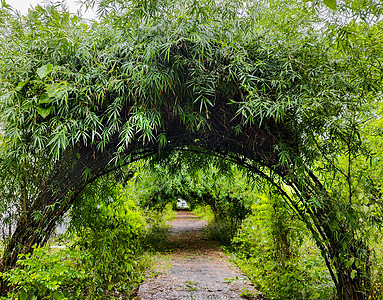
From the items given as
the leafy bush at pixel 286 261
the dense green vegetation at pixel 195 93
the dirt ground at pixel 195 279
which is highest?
the dense green vegetation at pixel 195 93

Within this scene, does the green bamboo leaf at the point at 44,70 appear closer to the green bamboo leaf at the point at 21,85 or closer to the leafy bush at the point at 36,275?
the green bamboo leaf at the point at 21,85

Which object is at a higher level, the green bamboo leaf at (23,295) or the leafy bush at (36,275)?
the leafy bush at (36,275)

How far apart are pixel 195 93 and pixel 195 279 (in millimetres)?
3484

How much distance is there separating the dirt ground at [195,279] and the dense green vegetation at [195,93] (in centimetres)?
175

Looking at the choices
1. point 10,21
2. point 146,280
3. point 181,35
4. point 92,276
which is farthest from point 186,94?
point 146,280

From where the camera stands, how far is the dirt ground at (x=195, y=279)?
3576 millimetres

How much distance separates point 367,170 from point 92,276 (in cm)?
296

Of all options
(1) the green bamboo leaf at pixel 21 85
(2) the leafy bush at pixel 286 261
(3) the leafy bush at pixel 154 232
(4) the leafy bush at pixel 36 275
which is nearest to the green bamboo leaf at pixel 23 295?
(4) the leafy bush at pixel 36 275

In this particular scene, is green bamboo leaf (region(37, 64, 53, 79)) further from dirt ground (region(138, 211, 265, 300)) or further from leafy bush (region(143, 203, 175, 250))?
leafy bush (region(143, 203, 175, 250))

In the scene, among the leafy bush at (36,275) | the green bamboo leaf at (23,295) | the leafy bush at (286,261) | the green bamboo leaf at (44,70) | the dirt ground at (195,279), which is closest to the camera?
the green bamboo leaf at (44,70)

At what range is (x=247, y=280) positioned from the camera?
4.21 metres

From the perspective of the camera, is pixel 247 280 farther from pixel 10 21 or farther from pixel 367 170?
pixel 10 21

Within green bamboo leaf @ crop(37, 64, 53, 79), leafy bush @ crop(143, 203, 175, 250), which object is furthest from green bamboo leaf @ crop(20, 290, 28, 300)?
leafy bush @ crop(143, 203, 175, 250)

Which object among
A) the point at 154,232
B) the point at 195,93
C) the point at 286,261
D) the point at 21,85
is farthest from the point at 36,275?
the point at 154,232
